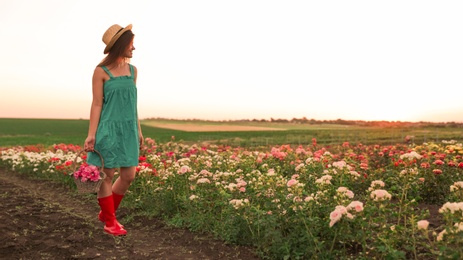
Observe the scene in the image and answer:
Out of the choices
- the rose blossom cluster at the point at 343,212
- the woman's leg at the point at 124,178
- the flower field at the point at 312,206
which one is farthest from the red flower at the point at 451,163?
the woman's leg at the point at 124,178

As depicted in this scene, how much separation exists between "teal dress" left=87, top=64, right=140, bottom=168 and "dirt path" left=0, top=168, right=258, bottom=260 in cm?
89

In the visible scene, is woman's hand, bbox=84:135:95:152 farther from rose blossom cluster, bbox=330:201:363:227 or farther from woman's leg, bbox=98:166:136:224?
rose blossom cluster, bbox=330:201:363:227

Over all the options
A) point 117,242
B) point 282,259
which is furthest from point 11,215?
point 282,259

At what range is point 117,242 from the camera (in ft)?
17.5

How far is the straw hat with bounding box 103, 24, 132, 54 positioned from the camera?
500 centimetres

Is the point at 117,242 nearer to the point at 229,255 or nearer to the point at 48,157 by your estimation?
the point at 229,255

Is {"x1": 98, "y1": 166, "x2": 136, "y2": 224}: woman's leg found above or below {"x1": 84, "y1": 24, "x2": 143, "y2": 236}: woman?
below

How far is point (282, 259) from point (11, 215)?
13.6ft

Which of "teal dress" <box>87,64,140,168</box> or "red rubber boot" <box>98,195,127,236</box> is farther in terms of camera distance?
"red rubber boot" <box>98,195,127,236</box>

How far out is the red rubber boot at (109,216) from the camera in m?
5.29

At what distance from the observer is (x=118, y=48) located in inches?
200

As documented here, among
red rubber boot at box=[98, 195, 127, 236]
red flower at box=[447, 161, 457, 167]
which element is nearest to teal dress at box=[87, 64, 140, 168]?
red rubber boot at box=[98, 195, 127, 236]

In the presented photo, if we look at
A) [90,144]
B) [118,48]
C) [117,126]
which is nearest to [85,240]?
[90,144]

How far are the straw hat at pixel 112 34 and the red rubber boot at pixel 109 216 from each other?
1.62 metres
